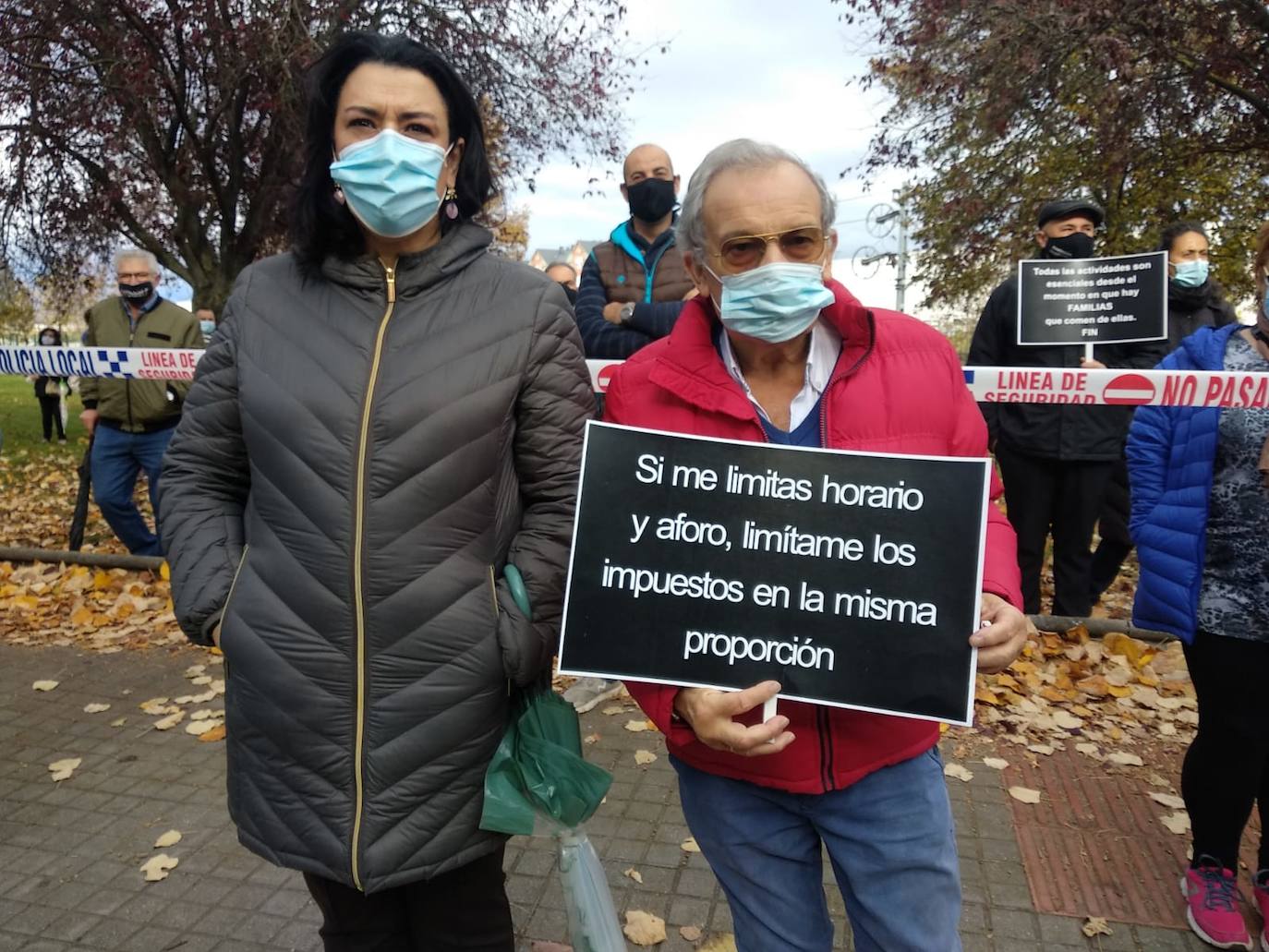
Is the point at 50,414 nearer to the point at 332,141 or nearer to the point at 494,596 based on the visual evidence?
the point at 332,141

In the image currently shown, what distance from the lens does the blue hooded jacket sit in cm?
268

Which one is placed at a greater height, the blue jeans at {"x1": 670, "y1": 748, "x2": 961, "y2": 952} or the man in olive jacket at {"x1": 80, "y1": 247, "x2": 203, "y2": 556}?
the man in olive jacket at {"x1": 80, "y1": 247, "x2": 203, "y2": 556}

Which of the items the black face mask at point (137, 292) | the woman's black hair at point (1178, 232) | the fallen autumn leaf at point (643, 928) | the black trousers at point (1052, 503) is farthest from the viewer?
the black face mask at point (137, 292)

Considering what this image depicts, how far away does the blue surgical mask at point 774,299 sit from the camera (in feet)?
5.60

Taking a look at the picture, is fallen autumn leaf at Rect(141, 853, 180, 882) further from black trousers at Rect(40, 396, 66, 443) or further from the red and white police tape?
black trousers at Rect(40, 396, 66, 443)

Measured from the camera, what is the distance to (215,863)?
333 cm

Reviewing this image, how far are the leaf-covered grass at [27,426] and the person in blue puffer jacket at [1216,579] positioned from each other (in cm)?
1081

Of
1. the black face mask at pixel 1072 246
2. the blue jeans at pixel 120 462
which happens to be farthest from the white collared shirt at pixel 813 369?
the blue jeans at pixel 120 462

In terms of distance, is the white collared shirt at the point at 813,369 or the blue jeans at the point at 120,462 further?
the blue jeans at the point at 120,462

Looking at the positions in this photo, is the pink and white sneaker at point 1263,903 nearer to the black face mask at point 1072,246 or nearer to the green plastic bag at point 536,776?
the green plastic bag at point 536,776

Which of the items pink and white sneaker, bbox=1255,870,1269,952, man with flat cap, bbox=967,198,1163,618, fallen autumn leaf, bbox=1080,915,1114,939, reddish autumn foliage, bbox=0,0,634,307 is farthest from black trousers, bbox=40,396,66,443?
pink and white sneaker, bbox=1255,870,1269,952

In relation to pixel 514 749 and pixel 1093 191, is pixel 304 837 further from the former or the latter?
pixel 1093 191

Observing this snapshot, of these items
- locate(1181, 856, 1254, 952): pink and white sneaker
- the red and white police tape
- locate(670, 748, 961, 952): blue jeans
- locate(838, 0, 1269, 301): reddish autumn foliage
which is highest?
locate(838, 0, 1269, 301): reddish autumn foliage

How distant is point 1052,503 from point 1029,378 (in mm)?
910
